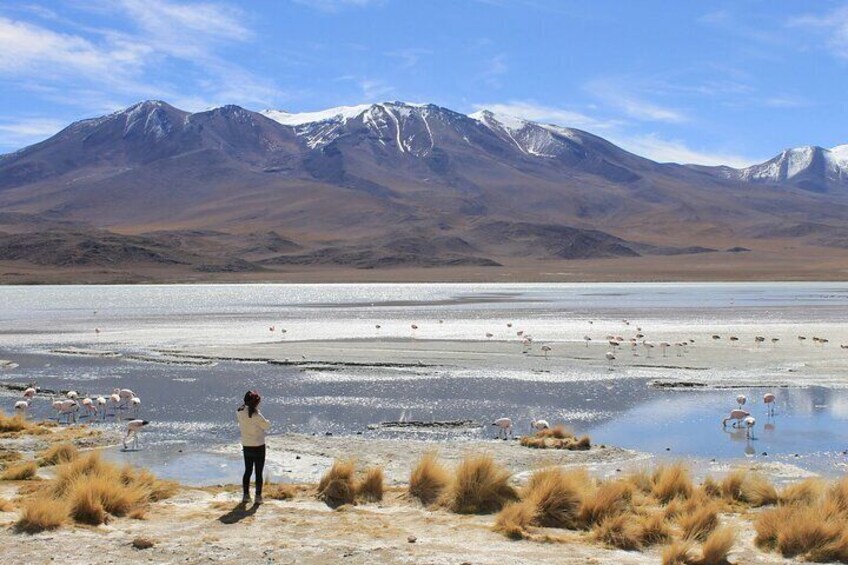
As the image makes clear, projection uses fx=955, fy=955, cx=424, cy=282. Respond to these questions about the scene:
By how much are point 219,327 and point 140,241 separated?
293ft

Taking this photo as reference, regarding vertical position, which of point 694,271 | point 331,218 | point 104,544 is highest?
point 331,218

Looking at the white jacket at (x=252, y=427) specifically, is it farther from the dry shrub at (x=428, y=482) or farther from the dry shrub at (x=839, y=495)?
the dry shrub at (x=839, y=495)

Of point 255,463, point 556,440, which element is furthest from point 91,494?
point 556,440

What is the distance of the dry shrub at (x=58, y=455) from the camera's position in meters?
13.3

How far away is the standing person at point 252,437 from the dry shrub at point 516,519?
→ 2.82m

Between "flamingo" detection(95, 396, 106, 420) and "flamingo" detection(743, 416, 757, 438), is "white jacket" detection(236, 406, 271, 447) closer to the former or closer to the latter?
"flamingo" detection(95, 396, 106, 420)

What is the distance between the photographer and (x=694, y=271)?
4373 inches

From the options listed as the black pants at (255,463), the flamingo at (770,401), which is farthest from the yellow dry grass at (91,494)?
the flamingo at (770,401)

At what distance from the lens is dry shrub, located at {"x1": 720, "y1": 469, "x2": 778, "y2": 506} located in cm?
1091

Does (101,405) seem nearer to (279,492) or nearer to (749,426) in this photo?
(279,492)

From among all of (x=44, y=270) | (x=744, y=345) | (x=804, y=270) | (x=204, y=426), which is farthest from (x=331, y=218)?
(x=204, y=426)

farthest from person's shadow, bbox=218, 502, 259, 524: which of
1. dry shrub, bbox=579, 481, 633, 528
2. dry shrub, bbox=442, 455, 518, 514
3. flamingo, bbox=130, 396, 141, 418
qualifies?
flamingo, bbox=130, 396, 141, 418

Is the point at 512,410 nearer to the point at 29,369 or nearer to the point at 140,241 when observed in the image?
the point at 29,369

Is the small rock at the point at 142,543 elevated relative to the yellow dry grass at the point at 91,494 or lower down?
lower down
